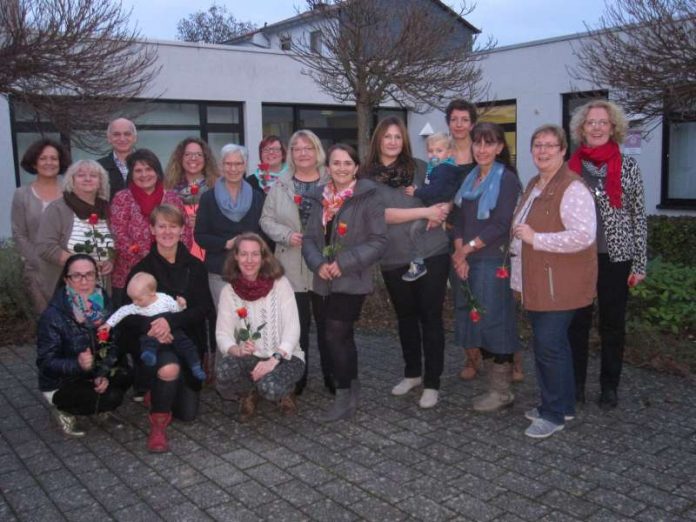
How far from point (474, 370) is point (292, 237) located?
6.39 ft

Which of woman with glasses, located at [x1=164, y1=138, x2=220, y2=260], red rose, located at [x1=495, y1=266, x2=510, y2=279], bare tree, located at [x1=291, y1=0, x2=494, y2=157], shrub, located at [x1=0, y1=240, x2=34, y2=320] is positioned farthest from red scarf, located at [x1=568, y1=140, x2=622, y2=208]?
shrub, located at [x1=0, y1=240, x2=34, y2=320]

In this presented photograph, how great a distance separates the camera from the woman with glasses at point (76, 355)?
14.4 feet

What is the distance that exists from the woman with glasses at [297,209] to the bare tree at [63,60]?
453cm

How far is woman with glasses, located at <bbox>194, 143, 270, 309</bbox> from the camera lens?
5.14 metres

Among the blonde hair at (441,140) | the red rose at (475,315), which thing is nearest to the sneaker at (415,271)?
the red rose at (475,315)

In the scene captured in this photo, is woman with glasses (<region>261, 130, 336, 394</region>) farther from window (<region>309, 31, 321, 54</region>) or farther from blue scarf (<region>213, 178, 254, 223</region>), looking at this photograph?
window (<region>309, 31, 321, 54</region>)

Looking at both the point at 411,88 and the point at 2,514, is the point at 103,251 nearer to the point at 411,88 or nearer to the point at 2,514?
the point at 2,514

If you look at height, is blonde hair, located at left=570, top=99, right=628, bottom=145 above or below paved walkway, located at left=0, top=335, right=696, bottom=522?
above

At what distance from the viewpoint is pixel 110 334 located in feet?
15.0

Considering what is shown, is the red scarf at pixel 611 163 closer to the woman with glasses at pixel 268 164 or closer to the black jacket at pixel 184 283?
the woman with glasses at pixel 268 164

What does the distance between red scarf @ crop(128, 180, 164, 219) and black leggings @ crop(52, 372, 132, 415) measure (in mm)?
1364

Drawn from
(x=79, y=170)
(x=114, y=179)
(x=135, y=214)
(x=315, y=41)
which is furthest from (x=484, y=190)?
(x=315, y=41)

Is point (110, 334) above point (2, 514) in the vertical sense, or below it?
above

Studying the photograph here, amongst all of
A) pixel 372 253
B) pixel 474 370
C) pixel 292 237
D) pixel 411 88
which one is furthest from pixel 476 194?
pixel 411 88
